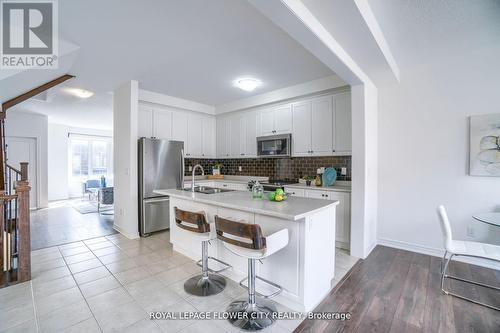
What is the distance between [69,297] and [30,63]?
10.3 feet

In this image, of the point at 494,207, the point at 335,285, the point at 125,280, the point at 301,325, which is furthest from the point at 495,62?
the point at 125,280

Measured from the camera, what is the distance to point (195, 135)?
5391 mm

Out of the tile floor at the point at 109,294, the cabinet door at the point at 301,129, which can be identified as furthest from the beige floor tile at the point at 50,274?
the cabinet door at the point at 301,129

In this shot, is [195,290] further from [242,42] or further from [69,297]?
[242,42]

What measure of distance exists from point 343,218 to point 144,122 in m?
4.01

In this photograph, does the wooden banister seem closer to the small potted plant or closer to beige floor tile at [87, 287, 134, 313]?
beige floor tile at [87, 287, 134, 313]

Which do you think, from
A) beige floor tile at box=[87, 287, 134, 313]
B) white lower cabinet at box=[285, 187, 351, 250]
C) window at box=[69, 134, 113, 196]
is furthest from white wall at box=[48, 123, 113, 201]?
white lower cabinet at box=[285, 187, 351, 250]

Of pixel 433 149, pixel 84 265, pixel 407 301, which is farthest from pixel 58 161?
pixel 433 149

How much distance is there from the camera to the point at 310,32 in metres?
1.86

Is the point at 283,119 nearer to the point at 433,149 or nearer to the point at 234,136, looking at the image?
the point at 234,136

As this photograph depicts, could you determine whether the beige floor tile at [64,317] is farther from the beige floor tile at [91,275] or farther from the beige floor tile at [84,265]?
the beige floor tile at [84,265]

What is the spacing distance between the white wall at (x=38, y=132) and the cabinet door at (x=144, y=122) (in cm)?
433

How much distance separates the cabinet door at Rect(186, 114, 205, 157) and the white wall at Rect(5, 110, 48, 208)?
469cm

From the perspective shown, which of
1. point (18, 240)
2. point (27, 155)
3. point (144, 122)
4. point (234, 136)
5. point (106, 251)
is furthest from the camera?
point (27, 155)
